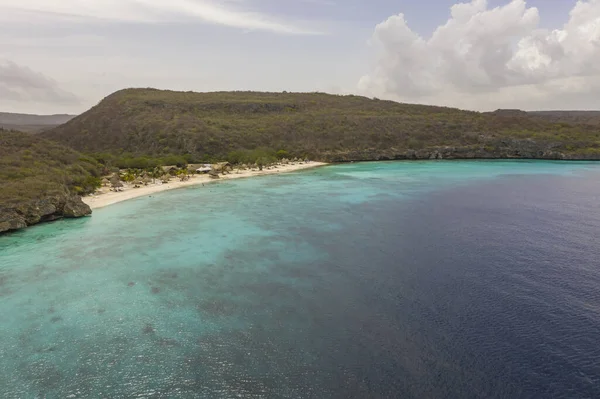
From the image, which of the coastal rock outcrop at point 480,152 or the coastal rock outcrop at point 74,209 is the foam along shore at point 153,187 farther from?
the coastal rock outcrop at point 480,152

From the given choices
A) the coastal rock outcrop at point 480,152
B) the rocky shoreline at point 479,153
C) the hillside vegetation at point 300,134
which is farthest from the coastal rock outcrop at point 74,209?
the coastal rock outcrop at point 480,152

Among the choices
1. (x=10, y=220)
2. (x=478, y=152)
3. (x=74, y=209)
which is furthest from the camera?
(x=478, y=152)

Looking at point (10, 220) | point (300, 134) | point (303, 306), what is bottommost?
point (303, 306)

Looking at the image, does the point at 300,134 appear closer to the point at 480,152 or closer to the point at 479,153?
the point at 479,153

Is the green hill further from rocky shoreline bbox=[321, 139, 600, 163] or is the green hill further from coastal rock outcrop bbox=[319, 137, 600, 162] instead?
coastal rock outcrop bbox=[319, 137, 600, 162]

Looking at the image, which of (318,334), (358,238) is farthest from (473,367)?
(358,238)

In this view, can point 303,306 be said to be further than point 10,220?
No

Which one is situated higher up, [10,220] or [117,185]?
[117,185]

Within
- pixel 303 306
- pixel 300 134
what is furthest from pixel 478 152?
pixel 303 306
